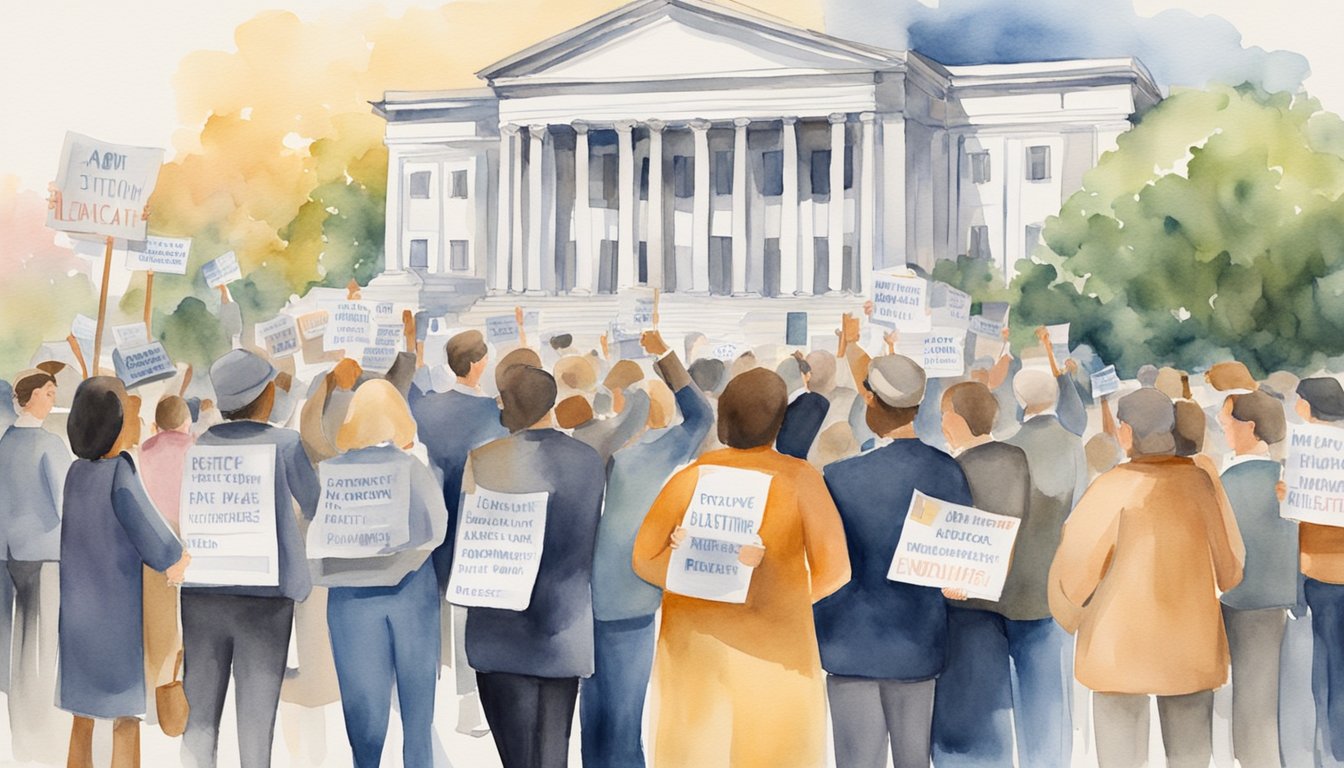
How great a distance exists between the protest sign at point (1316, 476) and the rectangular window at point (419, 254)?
1100 inches

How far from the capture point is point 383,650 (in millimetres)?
5938

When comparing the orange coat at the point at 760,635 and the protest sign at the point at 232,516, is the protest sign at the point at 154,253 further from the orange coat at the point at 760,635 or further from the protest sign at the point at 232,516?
the orange coat at the point at 760,635

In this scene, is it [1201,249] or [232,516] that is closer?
[232,516]

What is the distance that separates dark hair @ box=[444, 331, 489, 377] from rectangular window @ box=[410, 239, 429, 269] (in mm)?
26153

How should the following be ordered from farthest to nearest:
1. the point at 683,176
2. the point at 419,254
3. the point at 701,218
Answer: the point at 683,176 → the point at 701,218 → the point at 419,254

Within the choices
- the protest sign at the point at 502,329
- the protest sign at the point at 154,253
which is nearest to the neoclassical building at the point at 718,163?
the protest sign at the point at 502,329

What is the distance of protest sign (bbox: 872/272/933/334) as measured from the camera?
9.42 meters

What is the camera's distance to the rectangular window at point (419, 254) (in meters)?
33.1

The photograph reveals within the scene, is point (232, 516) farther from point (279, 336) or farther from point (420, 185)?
point (420, 185)

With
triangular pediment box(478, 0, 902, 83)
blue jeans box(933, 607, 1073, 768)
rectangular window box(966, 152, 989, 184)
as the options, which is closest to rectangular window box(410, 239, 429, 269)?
triangular pediment box(478, 0, 902, 83)

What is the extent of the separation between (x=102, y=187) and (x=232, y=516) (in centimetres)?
381

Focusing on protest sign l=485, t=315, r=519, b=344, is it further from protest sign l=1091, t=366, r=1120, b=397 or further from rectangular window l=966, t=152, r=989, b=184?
rectangular window l=966, t=152, r=989, b=184

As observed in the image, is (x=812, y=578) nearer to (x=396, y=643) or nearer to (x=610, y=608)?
(x=610, y=608)

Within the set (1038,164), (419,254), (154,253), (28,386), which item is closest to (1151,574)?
(28,386)
